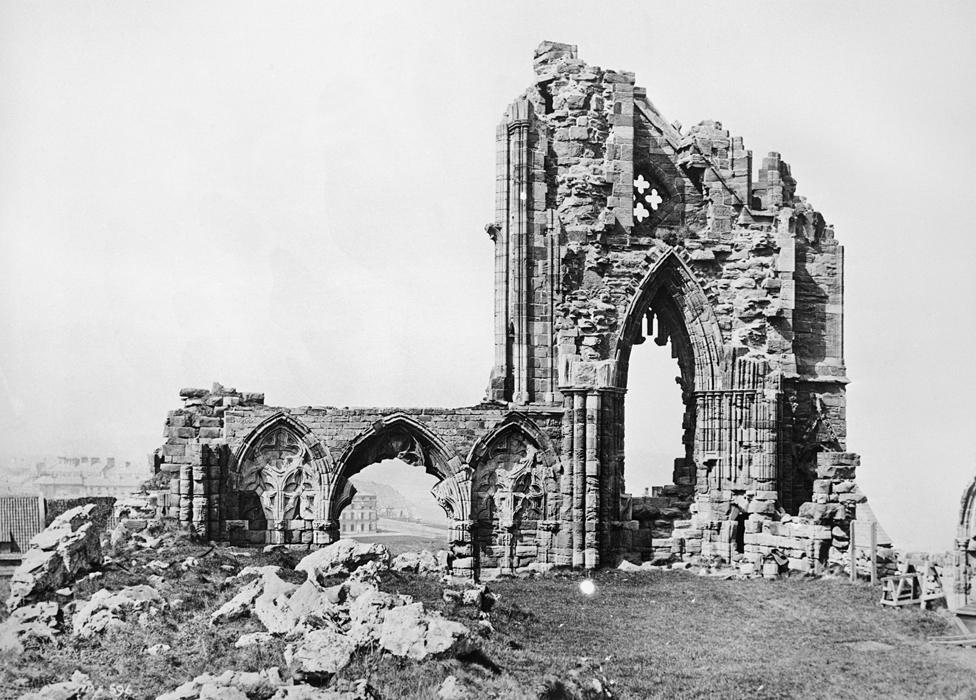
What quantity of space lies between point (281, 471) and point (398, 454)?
2.41 m

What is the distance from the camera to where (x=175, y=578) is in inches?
685

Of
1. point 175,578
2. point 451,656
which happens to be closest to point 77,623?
point 175,578

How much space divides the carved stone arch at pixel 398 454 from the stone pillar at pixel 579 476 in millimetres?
2376

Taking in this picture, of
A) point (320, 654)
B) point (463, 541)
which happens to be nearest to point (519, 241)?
point (463, 541)

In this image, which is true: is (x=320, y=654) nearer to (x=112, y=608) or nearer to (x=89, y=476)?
(x=112, y=608)

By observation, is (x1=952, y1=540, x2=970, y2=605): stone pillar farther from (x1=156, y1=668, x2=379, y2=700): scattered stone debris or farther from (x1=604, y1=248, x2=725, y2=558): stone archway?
(x1=156, y1=668, x2=379, y2=700): scattered stone debris

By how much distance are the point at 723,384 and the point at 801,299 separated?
3093 mm

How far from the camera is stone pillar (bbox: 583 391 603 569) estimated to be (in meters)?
24.2

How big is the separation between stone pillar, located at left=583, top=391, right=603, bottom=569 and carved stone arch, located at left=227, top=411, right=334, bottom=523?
5294 mm

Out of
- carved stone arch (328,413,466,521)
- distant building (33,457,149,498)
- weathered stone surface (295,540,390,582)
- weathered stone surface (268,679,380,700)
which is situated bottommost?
distant building (33,457,149,498)

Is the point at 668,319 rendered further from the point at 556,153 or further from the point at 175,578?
the point at 175,578

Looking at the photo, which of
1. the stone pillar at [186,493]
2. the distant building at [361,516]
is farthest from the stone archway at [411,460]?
the distant building at [361,516]

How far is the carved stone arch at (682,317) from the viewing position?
83.5 feet

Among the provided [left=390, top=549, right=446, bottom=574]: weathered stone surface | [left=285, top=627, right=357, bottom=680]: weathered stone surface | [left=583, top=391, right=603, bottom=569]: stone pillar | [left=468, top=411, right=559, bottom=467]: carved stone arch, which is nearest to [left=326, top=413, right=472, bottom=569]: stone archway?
[left=468, top=411, right=559, bottom=467]: carved stone arch
